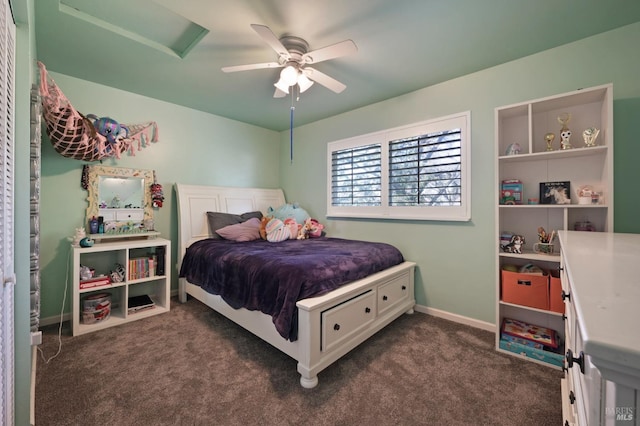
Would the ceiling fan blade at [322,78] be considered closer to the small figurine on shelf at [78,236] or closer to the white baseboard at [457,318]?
the white baseboard at [457,318]

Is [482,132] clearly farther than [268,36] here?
Yes

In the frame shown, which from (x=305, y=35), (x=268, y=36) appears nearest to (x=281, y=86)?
(x=305, y=35)

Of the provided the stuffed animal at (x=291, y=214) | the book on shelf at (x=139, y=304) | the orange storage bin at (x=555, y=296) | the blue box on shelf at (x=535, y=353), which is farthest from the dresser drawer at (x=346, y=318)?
the book on shelf at (x=139, y=304)

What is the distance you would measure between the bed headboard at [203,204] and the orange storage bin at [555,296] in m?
3.38

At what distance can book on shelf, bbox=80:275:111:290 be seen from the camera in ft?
7.74

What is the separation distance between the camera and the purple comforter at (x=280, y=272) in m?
1.74

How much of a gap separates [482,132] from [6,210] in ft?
10.4

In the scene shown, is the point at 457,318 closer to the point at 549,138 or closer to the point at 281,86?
the point at 549,138

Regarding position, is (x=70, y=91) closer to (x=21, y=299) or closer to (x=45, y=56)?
(x=45, y=56)

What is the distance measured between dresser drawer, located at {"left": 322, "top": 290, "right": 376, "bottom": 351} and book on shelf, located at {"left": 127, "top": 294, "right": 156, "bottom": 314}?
207 centimetres

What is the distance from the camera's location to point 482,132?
2441 mm

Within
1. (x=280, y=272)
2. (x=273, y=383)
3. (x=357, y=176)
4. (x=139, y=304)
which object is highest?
(x=357, y=176)

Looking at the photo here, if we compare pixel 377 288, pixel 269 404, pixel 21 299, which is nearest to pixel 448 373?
pixel 377 288

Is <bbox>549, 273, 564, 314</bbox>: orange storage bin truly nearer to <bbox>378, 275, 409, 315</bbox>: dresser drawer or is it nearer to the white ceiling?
<bbox>378, 275, 409, 315</bbox>: dresser drawer
